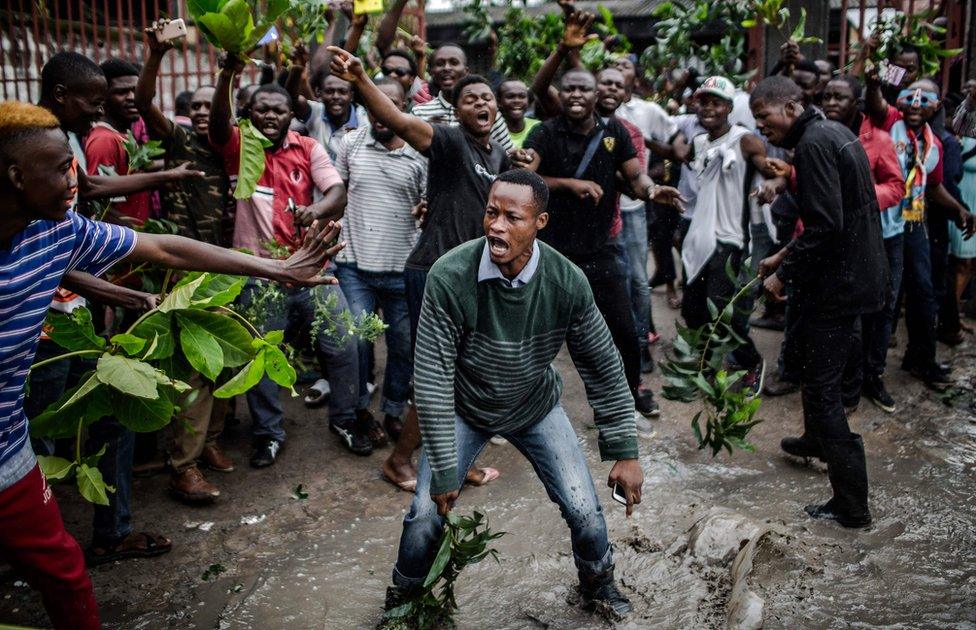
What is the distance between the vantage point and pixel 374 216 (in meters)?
5.51

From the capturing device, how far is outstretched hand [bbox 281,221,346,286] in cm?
326

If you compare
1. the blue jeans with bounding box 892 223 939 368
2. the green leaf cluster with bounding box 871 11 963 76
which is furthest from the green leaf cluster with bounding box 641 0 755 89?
the blue jeans with bounding box 892 223 939 368

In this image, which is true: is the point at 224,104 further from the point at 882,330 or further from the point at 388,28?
the point at 882,330

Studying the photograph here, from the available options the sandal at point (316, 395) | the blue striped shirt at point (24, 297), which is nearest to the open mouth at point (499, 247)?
the blue striped shirt at point (24, 297)

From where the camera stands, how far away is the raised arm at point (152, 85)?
165 inches

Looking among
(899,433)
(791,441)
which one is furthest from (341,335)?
(899,433)

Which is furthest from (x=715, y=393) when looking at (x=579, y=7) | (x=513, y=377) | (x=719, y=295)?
(x=579, y=7)

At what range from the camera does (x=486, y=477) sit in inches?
200

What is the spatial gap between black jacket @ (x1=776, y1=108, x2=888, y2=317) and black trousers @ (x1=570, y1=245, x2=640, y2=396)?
121cm

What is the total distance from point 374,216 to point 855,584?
3486mm

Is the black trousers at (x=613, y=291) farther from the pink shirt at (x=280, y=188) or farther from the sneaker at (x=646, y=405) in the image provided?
the pink shirt at (x=280, y=188)

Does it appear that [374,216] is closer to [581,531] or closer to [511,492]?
[511,492]

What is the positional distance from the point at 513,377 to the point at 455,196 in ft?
5.75

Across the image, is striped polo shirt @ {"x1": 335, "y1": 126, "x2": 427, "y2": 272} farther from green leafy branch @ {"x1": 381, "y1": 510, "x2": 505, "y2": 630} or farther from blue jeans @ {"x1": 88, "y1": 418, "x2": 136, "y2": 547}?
green leafy branch @ {"x1": 381, "y1": 510, "x2": 505, "y2": 630}
